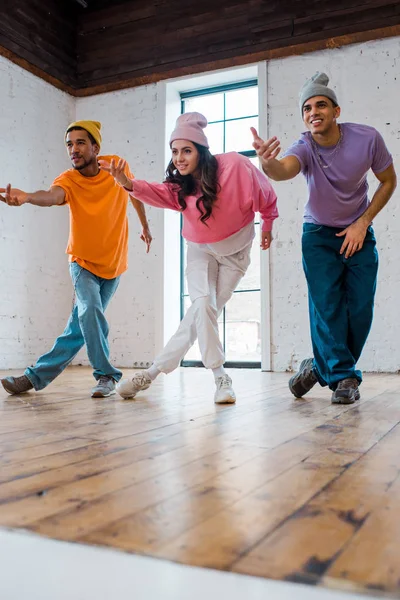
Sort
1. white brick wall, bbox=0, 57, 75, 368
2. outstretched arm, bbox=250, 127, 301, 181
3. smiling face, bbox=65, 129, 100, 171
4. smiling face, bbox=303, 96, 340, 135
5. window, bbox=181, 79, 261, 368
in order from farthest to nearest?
window, bbox=181, 79, 261, 368, white brick wall, bbox=0, 57, 75, 368, smiling face, bbox=65, 129, 100, 171, smiling face, bbox=303, 96, 340, 135, outstretched arm, bbox=250, 127, 301, 181

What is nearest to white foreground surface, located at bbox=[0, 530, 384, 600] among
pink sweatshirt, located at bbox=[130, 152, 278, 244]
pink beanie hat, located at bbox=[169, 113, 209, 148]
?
pink sweatshirt, located at bbox=[130, 152, 278, 244]

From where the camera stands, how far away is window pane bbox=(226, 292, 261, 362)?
19.6ft

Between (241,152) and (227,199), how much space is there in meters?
3.81

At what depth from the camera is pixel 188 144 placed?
8.54ft

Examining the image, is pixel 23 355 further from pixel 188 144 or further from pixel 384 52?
pixel 384 52

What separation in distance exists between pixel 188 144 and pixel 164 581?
2143mm

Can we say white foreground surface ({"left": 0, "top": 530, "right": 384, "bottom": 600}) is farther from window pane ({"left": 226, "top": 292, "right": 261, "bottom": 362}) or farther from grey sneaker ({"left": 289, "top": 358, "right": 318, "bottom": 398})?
window pane ({"left": 226, "top": 292, "right": 261, "bottom": 362})

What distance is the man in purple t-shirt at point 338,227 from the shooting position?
8.34ft

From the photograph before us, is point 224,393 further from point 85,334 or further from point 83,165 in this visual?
point 83,165

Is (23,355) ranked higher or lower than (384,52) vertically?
lower

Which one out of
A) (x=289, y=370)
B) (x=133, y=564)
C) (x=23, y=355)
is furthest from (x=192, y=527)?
(x=23, y=355)

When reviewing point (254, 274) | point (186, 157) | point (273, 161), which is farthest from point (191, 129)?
point (254, 274)

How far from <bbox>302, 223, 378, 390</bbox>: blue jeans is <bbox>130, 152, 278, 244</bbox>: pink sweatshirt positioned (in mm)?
276

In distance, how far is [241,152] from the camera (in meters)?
6.23
